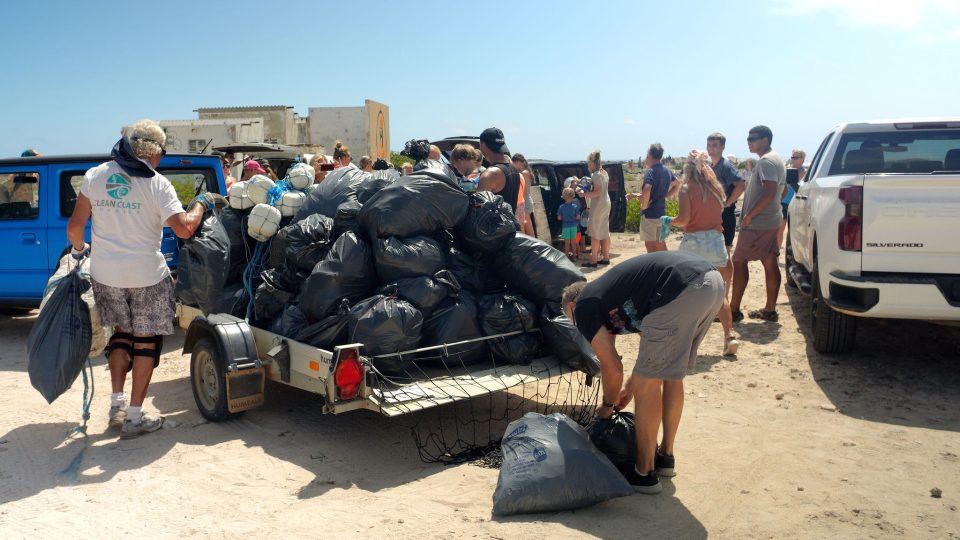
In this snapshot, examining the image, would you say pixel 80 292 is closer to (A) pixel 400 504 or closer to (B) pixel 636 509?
(A) pixel 400 504

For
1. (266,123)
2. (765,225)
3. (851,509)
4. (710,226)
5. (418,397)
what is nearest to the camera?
(851,509)

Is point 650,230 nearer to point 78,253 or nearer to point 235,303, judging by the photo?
point 235,303

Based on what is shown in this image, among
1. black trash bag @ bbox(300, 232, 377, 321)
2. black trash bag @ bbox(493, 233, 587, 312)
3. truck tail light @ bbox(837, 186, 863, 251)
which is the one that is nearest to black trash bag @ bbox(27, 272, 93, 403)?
black trash bag @ bbox(300, 232, 377, 321)

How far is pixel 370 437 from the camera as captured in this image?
485 centimetres

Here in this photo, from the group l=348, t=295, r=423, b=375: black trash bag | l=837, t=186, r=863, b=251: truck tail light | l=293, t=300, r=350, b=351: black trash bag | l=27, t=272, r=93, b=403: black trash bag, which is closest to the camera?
l=348, t=295, r=423, b=375: black trash bag

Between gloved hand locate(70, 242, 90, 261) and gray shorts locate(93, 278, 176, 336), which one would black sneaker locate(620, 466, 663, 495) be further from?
gloved hand locate(70, 242, 90, 261)

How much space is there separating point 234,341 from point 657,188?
6.30 meters

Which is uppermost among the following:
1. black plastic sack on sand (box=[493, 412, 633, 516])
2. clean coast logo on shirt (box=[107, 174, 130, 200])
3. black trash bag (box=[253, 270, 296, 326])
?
clean coast logo on shirt (box=[107, 174, 130, 200])

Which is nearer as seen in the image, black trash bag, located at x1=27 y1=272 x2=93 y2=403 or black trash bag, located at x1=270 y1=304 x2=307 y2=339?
black trash bag, located at x1=27 y1=272 x2=93 y2=403

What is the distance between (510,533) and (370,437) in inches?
65.7

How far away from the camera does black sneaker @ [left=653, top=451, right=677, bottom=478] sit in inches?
161

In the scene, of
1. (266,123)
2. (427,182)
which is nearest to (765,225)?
(427,182)

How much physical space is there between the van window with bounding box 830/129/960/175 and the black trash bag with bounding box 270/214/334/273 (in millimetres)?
4493

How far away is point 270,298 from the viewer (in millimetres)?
5176
